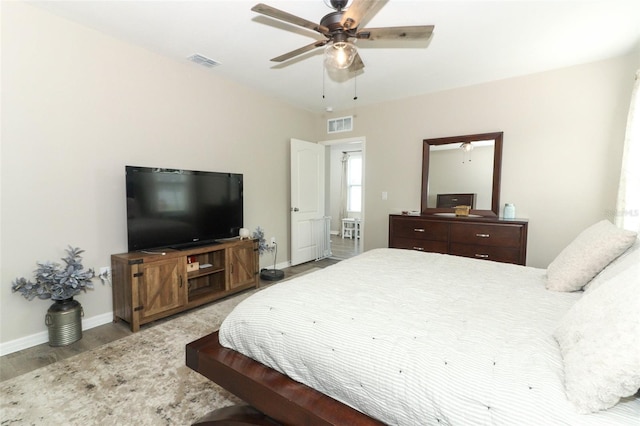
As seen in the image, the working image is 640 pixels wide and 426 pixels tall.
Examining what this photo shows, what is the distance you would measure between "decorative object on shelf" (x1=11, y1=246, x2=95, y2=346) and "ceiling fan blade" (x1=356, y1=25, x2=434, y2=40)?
2.80 m

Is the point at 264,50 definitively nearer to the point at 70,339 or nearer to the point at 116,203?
the point at 116,203

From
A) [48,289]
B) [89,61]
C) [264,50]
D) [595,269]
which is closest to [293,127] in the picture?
[264,50]

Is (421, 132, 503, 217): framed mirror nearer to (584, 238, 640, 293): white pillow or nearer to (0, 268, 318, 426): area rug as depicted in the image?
(584, 238, 640, 293): white pillow

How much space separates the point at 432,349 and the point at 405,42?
8.96 ft

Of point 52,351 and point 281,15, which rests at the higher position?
point 281,15

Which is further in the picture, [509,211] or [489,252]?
[509,211]

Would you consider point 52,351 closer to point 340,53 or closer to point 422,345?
point 422,345

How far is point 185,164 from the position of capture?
332 cm

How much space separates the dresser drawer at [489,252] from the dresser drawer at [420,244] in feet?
0.38

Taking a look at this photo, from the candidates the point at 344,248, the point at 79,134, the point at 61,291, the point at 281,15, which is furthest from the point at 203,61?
the point at 344,248

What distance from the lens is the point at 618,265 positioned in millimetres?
1329

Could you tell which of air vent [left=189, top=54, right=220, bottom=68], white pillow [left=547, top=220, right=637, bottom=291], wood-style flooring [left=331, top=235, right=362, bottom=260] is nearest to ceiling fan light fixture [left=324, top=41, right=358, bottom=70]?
air vent [left=189, top=54, right=220, bottom=68]

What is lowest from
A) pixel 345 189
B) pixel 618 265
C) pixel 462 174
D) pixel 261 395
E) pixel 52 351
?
pixel 52 351

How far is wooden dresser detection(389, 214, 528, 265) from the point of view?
315 cm
